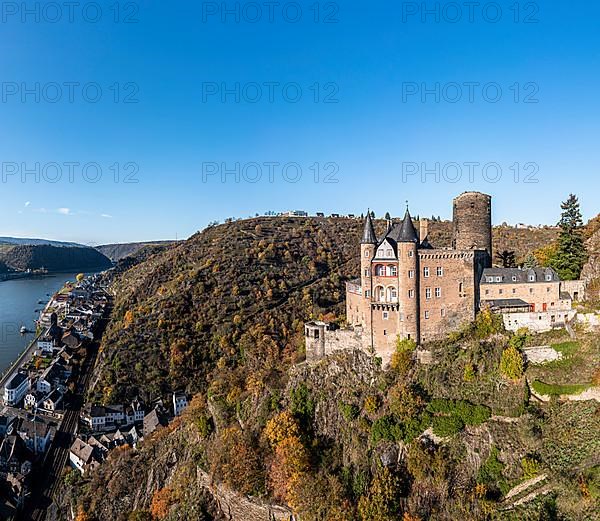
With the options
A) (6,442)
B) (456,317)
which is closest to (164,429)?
(6,442)

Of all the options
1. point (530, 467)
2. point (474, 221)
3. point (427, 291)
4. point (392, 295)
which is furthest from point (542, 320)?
point (474, 221)

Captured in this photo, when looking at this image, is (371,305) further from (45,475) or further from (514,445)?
(45,475)

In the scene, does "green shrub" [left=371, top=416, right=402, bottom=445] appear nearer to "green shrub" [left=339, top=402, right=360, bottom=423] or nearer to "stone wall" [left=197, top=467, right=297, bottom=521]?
"green shrub" [left=339, top=402, right=360, bottom=423]

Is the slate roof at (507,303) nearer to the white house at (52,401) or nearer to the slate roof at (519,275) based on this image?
the slate roof at (519,275)

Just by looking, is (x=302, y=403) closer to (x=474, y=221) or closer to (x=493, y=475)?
(x=493, y=475)

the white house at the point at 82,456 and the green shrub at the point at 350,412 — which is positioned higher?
the green shrub at the point at 350,412

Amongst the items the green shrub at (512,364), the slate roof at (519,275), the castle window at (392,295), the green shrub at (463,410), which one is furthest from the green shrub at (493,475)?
the slate roof at (519,275)

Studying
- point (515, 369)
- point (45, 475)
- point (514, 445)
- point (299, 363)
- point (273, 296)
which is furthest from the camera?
point (273, 296)
